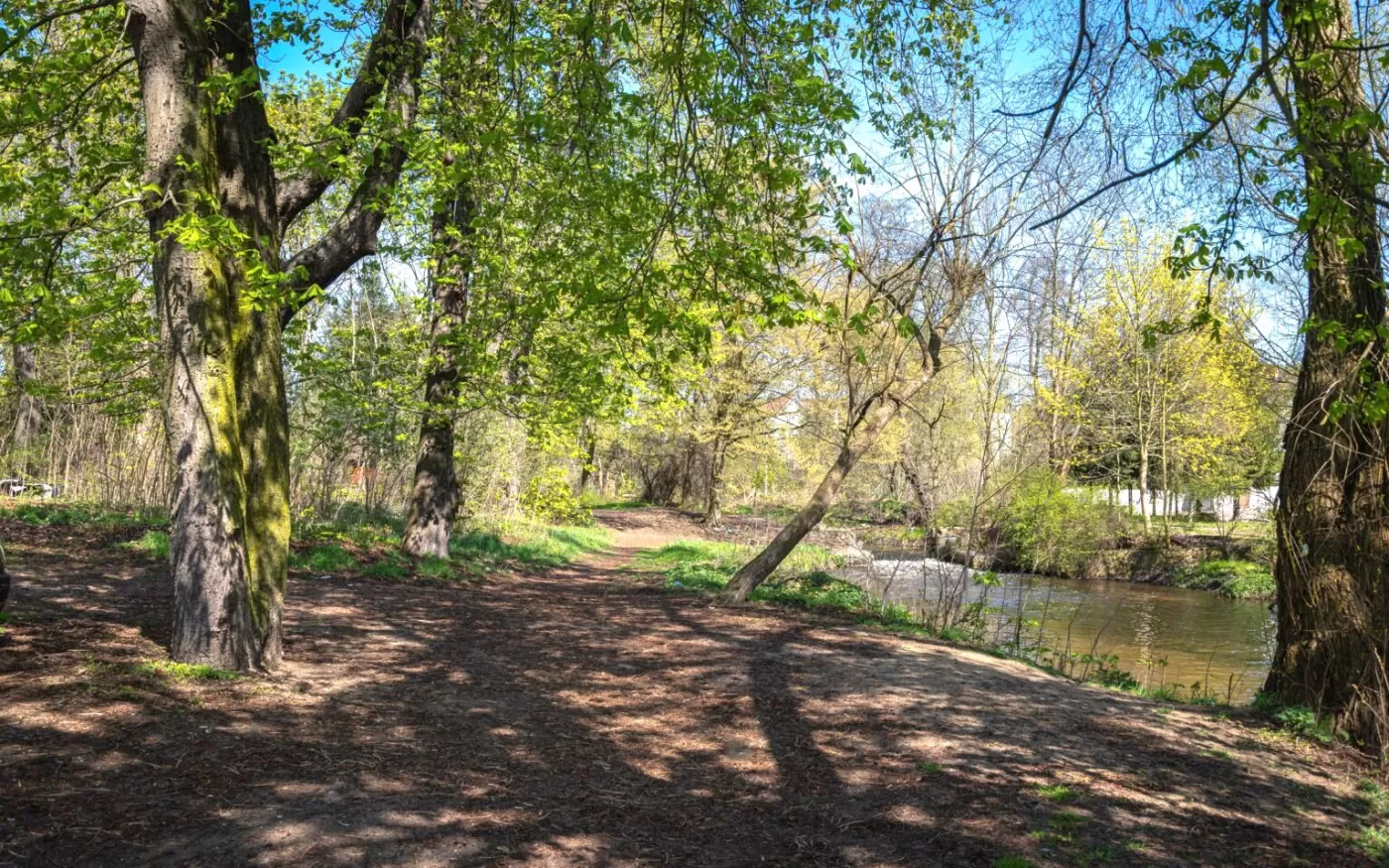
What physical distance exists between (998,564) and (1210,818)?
776 inches

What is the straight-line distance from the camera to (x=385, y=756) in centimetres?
488

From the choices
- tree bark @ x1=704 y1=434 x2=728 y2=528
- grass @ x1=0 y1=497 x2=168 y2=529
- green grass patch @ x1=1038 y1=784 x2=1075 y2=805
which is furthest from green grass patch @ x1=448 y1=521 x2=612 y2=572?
green grass patch @ x1=1038 y1=784 x2=1075 y2=805

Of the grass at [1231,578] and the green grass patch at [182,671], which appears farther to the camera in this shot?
the grass at [1231,578]

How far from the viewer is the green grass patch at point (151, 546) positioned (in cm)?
1005

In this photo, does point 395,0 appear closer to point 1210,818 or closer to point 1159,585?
point 1210,818

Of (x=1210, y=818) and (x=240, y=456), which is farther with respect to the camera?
(x=240, y=456)

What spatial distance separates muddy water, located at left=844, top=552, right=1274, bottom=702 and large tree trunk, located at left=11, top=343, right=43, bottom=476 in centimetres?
1465

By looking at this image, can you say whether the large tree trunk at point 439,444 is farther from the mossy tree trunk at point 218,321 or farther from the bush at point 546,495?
the mossy tree trunk at point 218,321

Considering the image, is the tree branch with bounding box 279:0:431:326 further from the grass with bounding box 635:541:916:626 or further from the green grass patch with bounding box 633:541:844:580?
the green grass patch with bounding box 633:541:844:580

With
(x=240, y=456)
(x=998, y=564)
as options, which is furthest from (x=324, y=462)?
(x=998, y=564)

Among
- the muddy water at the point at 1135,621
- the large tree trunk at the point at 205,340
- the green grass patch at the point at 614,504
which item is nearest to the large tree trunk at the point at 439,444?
the large tree trunk at the point at 205,340

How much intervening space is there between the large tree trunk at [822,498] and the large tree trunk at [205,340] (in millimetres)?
6168

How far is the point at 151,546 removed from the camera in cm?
1024

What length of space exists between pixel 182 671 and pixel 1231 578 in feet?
Result: 68.1
